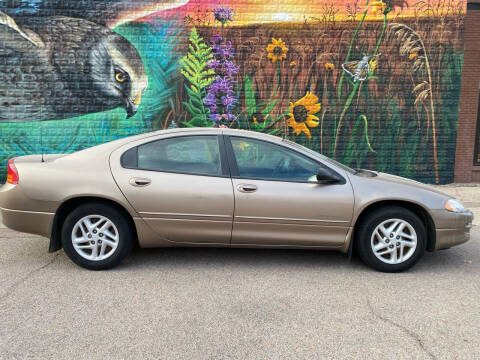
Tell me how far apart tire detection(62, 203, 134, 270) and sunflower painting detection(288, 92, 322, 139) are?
5808 millimetres

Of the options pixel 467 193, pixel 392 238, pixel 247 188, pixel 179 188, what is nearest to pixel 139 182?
pixel 179 188

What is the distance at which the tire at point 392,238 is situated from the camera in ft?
13.8

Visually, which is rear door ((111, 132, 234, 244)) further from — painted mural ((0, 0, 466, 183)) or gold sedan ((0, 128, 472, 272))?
painted mural ((0, 0, 466, 183))

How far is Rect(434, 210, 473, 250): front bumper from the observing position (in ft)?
13.9

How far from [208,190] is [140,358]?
1.83m

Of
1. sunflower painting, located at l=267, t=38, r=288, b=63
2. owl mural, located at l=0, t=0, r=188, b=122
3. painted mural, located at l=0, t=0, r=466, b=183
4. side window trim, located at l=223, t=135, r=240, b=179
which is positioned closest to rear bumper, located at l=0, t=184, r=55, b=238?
side window trim, located at l=223, t=135, r=240, b=179

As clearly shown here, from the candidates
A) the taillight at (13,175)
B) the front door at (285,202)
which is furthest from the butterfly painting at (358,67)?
the taillight at (13,175)

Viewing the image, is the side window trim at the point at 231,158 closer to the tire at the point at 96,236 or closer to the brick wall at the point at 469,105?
the tire at the point at 96,236

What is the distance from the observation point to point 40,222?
4.16 meters

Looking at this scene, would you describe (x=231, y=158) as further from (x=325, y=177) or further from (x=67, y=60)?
(x=67, y=60)

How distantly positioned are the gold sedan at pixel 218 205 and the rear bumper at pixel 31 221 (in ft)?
0.04

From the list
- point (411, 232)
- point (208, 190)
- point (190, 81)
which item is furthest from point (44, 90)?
point (411, 232)

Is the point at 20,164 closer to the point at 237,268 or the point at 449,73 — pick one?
the point at 237,268

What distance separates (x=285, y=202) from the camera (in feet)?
13.5
